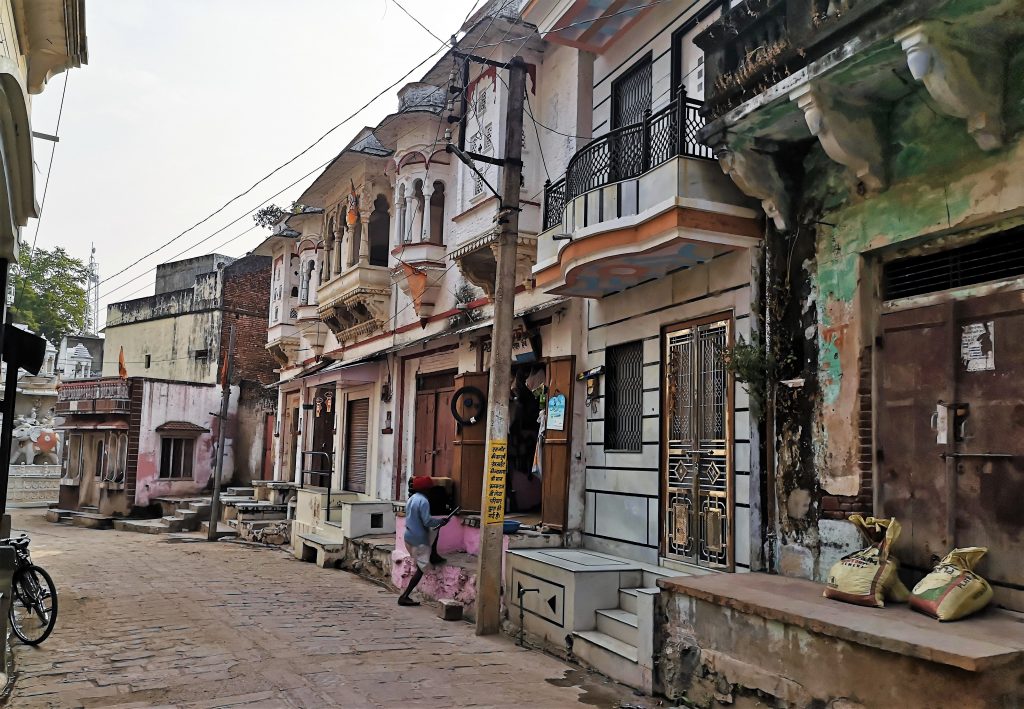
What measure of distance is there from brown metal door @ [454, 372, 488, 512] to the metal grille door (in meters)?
4.32

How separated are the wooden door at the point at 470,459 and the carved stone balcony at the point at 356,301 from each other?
5.50 meters

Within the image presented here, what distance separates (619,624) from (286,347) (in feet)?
59.9

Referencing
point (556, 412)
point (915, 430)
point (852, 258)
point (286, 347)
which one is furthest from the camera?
point (286, 347)

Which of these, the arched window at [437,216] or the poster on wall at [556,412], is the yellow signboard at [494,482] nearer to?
the poster on wall at [556,412]

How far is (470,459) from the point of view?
12930 mm

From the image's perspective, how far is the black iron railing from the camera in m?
8.13

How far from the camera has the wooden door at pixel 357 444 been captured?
18.8 meters

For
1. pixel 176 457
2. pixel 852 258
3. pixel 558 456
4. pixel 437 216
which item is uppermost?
pixel 437 216

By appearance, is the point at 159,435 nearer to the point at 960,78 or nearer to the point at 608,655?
the point at 608,655

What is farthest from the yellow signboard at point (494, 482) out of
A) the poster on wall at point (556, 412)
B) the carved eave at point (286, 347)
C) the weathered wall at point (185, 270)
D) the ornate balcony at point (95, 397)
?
the weathered wall at point (185, 270)

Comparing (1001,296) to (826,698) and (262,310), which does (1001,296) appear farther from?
(262,310)

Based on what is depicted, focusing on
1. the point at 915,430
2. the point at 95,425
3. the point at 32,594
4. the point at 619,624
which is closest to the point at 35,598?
the point at 32,594

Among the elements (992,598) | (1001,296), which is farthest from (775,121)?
(992,598)

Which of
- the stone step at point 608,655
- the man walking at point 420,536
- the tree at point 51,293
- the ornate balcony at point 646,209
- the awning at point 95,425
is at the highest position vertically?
the tree at point 51,293
